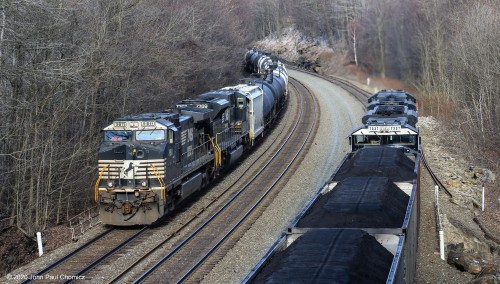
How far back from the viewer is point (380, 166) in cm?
1661

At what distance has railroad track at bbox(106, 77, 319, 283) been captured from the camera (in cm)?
1505

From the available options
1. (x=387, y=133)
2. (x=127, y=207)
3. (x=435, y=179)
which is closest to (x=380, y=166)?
(x=387, y=133)

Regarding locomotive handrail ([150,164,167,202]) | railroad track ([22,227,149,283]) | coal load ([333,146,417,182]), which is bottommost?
railroad track ([22,227,149,283])

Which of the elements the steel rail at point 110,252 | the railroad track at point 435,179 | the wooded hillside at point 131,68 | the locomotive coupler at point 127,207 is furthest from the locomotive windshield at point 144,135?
the railroad track at point 435,179

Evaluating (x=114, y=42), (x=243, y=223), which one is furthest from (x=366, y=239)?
(x=114, y=42)

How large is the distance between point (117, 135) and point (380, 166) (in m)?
8.21

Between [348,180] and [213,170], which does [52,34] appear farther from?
[348,180]

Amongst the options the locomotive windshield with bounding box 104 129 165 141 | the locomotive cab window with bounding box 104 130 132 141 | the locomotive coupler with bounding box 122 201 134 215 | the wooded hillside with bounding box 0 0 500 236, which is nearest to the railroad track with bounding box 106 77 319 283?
the locomotive coupler with bounding box 122 201 134 215

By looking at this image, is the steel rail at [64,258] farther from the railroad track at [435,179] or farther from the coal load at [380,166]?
the railroad track at [435,179]

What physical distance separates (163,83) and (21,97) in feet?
38.2

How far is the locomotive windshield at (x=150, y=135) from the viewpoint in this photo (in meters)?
18.8

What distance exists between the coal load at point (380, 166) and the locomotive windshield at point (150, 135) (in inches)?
223

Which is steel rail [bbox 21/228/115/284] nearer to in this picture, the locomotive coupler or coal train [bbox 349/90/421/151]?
the locomotive coupler

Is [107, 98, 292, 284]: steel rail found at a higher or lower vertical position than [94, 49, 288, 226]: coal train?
lower
